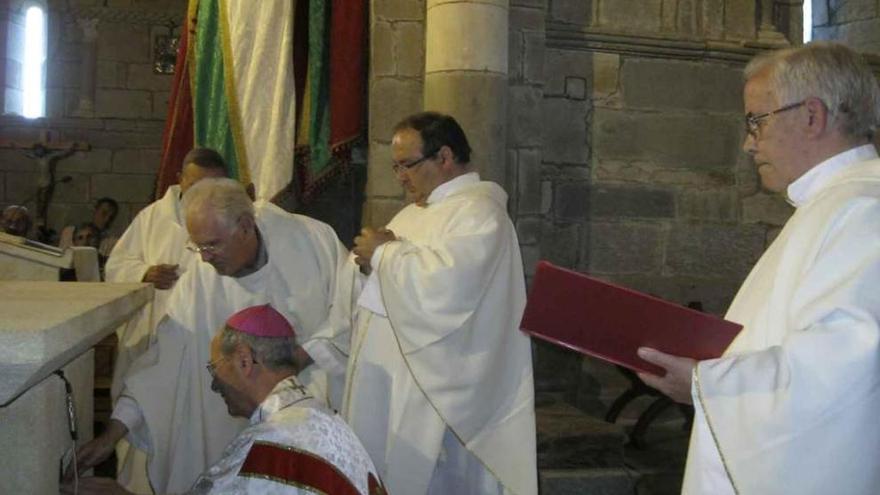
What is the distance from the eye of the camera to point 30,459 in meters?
1.77

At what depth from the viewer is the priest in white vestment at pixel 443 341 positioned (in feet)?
10.2

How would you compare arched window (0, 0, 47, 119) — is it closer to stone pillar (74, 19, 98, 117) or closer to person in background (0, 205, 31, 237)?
stone pillar (74, 19, 98, 117)

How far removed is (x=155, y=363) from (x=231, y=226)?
19.9 inches

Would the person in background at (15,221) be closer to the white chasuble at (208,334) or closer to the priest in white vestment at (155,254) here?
the priest in white vestment at (155,254)

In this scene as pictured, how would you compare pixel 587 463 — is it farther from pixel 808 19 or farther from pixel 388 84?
pixel 808 19

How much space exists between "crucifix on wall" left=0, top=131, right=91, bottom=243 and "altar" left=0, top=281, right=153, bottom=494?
941cm

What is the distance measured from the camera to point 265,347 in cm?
231

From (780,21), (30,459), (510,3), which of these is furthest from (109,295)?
(780,21)

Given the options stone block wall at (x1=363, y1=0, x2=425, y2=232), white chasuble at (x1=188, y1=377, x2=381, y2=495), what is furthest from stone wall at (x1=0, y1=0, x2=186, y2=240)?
white chasuble at (x1=188, y1=377, x2=381, y2=495)

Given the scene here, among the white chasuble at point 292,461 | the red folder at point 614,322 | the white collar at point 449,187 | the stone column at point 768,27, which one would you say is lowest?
the white chasuble at point 292,461

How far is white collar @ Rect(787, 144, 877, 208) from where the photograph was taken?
2.00 meters

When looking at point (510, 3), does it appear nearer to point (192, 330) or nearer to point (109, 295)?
point (192, 330)

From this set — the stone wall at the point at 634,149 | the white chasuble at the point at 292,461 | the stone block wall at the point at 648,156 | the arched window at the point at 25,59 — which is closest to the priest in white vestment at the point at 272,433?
the white chasuble at the point at 292,461

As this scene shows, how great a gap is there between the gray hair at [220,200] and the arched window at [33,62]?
9575mm
